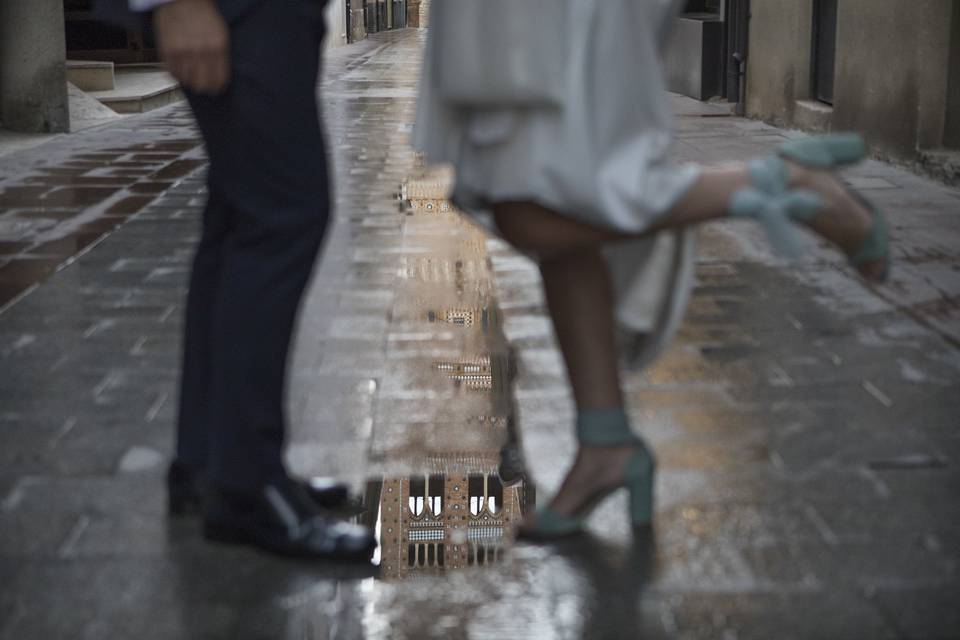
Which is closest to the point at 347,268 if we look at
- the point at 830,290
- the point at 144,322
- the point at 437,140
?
the point at 144,322

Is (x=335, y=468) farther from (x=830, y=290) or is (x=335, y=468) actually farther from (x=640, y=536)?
(x=830, y=290)

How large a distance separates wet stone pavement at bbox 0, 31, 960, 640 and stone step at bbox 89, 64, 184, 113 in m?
7.67

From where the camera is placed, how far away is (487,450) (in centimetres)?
320

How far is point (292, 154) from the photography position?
2.46 m

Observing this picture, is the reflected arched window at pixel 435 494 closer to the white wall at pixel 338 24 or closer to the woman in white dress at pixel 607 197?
the woman in white dress at pixel 607 197

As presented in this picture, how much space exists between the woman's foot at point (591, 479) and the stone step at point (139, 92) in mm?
10006

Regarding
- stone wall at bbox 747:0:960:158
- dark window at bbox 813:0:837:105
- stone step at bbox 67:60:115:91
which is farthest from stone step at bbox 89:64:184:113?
dark window at bbox 813:0:837:105

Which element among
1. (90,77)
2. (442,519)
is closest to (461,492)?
(442,519)

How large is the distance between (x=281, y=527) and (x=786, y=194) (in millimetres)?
1035

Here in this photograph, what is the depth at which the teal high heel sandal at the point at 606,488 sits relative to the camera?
260 centimetres

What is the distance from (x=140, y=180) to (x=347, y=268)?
9.99 ft

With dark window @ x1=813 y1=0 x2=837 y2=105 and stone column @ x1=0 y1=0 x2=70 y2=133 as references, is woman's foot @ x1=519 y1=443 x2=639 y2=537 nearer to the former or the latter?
dark window @ x1=813 y1=0 x2=837 y2=105

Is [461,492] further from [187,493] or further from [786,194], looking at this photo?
[786,194]

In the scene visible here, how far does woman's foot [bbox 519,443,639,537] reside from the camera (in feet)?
8.52
